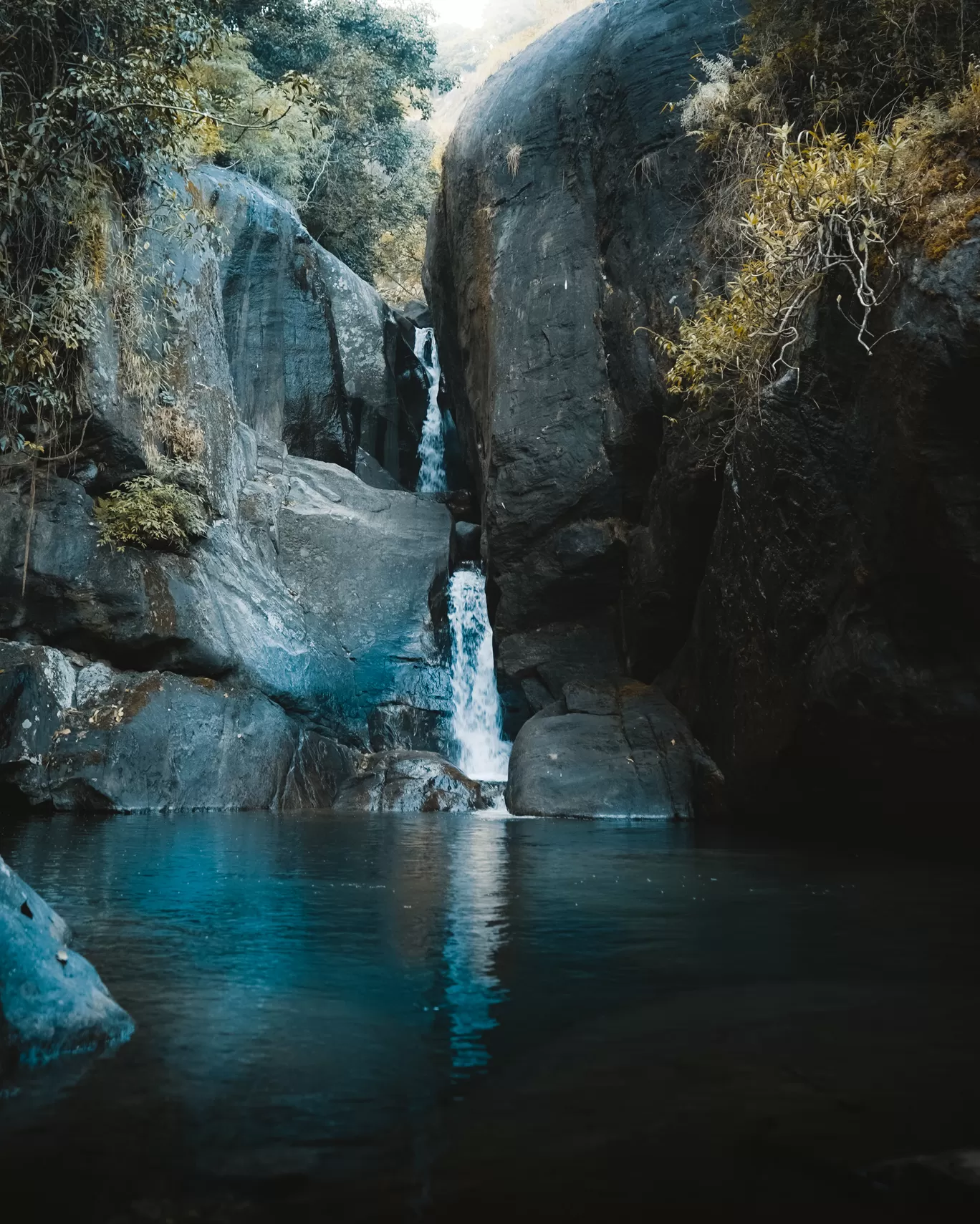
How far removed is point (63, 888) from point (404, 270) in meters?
27.7

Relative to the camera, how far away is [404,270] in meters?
30.5

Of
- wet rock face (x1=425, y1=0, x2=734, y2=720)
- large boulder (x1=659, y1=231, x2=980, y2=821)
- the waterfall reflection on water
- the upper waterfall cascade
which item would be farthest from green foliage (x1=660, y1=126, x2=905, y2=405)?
the upper waterfall cascade

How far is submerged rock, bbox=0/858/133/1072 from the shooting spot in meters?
2.59

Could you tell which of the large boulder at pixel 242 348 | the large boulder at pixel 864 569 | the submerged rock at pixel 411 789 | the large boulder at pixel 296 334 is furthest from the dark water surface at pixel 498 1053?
the large boulder at pixel 296 334

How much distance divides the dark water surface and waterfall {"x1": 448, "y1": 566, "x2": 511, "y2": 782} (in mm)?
9918

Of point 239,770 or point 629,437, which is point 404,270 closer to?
point 629,437

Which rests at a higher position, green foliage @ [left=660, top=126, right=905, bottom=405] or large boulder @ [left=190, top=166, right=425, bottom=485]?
large boulder @ [left=190, top=166, right=425, bottom=485]

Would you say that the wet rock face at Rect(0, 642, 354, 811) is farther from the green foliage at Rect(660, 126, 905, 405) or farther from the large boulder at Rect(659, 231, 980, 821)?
the green foliage at Rect(660, 126, 905, 405)

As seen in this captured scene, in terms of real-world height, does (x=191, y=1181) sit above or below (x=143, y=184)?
below

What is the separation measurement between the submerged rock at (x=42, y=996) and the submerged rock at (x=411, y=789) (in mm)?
9942

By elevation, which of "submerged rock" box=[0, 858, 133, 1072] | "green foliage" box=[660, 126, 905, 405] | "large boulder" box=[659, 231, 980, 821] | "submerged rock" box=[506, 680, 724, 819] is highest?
"green foliage" box=[660, 126, 905, 405]

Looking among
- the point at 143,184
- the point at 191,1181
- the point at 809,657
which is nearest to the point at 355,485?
the point at 143,184

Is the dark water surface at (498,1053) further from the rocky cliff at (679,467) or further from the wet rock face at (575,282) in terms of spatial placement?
the wet rock face at (575,282)

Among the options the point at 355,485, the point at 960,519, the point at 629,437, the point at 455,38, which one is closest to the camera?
the point at 960,519
